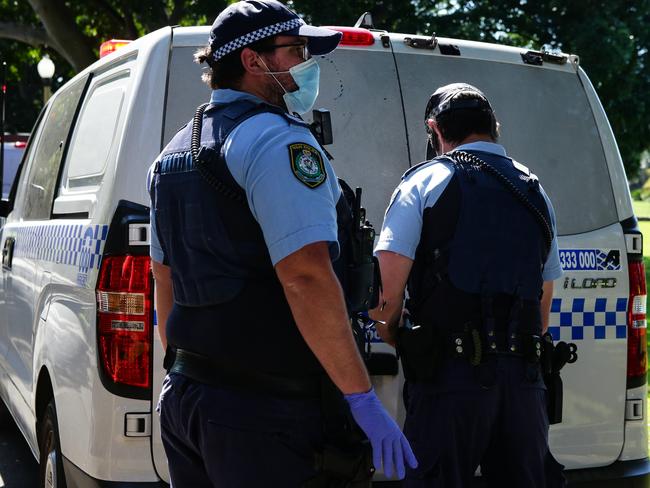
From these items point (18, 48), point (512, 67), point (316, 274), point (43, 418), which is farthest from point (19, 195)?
point (18, 48)

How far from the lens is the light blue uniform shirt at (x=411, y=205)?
3.01 metres

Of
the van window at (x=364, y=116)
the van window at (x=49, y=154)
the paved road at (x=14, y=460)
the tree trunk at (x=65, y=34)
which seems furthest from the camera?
the tree trunk at (x=65, y=34)

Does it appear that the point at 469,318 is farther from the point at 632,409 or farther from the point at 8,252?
the point at 8,252

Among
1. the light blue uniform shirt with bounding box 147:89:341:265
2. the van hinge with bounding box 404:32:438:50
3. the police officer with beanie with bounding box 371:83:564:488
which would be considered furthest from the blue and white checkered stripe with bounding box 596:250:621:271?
the light blue uniform shirt with bounding box 147:89:341:265

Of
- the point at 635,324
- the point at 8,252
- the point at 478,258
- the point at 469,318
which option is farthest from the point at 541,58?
the point at 8,252

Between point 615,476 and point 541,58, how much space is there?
5.02ft

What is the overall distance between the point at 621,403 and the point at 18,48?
2147 centimetres

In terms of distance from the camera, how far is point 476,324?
299 centimetres

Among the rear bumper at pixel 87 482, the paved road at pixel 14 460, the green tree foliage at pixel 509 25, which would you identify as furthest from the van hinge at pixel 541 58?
the green tree foliage at pixel 509 25

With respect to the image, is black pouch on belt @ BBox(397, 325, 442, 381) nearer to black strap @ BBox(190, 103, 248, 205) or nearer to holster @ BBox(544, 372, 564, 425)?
holster @ BBox(544, 372, 564, 425)

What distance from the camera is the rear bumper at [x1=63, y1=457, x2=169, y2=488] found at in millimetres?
3102

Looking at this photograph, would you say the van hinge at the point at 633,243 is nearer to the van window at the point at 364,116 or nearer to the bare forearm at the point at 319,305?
the van window at the point at 364,116

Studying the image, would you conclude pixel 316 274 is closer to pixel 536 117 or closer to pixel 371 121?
pixel 371 121

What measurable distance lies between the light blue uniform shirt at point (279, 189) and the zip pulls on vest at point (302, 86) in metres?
0.23
